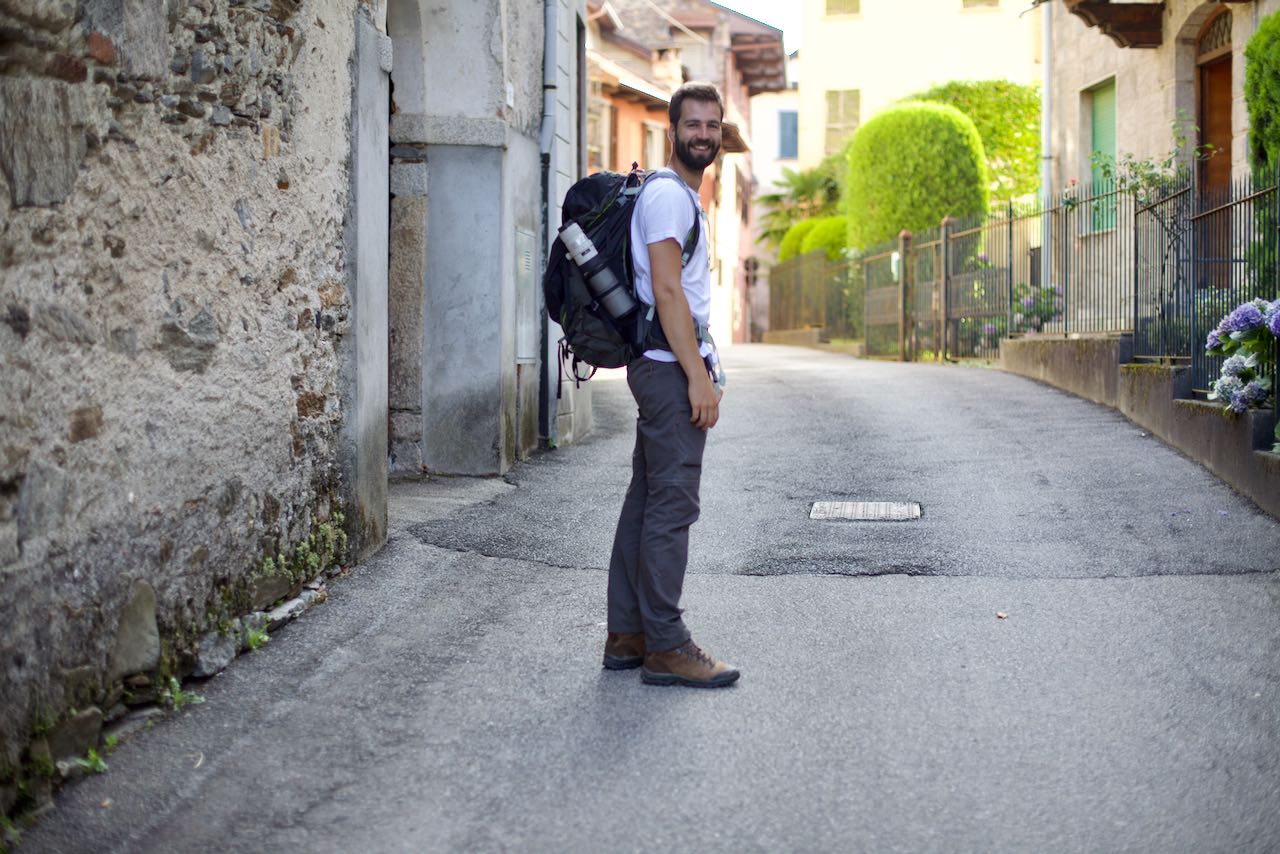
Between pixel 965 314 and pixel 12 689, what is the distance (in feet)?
47.9

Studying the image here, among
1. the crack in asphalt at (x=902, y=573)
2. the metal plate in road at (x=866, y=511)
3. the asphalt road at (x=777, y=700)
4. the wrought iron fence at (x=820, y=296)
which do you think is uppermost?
the wrought iron fence at (x=820, y=296)

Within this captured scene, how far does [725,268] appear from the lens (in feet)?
131

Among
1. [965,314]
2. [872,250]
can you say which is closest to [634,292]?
[965,314]

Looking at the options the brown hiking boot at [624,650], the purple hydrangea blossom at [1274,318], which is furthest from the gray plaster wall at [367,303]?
the purple hydrangea blossom at [1274,318]

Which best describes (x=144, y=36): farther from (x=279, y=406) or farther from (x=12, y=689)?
(x=12, y=689)

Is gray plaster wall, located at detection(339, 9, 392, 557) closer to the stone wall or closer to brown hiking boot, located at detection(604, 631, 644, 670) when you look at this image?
the stone wall

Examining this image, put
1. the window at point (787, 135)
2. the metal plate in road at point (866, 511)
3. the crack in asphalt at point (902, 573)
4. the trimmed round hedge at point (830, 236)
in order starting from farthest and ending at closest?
the window at point (787, 135)
the trimmed round hedge at point (830, 236)
the metal plate in road at point (866, 511)
the crack in asphalt at point (902, 573)

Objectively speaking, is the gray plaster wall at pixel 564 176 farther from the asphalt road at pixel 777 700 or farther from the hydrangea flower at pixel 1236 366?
the hydrangea flower at pixel 1236 366

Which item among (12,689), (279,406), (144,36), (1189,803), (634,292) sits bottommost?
(1189,803)

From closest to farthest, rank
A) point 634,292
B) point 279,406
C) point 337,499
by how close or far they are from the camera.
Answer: point 634,292
point 279,406
point 337,499

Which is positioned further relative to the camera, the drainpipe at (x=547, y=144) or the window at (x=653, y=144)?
the window at (x=653, y=144)

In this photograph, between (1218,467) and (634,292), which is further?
(1218,467)

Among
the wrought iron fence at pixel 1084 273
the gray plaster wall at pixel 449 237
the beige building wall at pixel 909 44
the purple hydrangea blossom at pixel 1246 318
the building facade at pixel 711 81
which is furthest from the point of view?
the beige building wall at pixel 909 44

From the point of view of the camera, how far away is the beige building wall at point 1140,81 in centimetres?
1328
